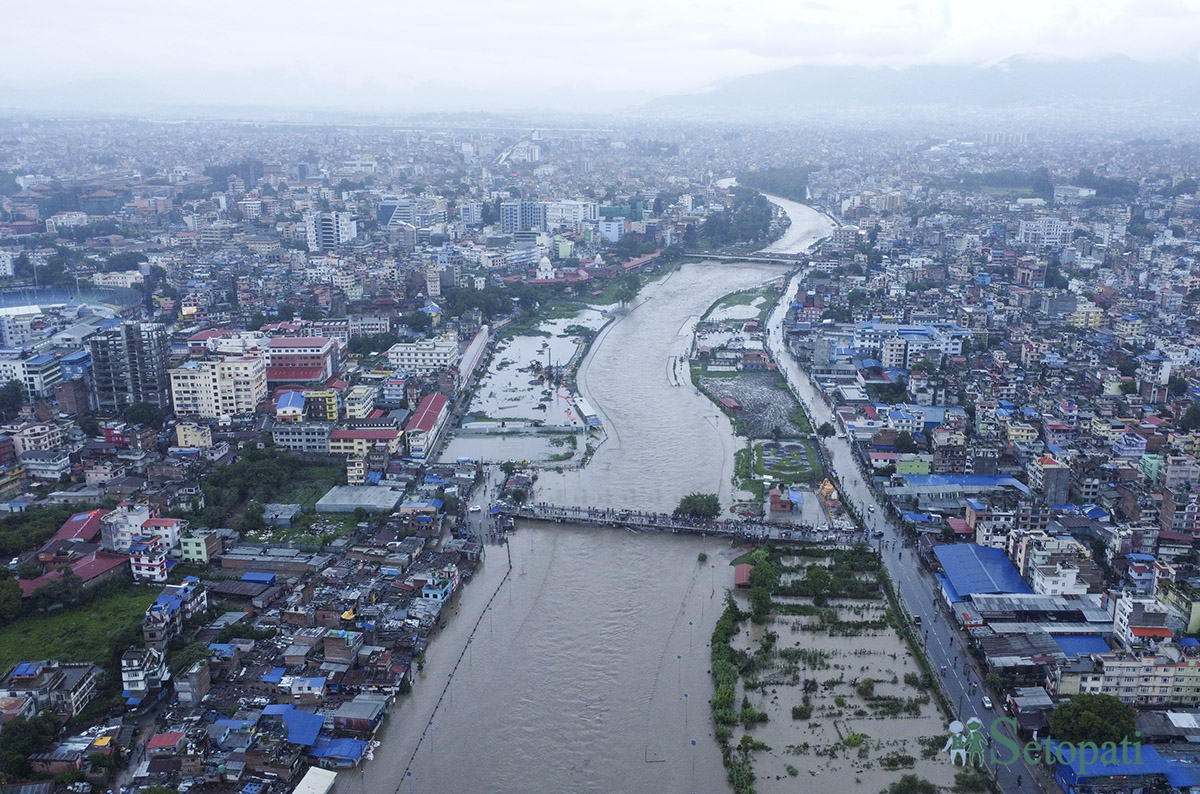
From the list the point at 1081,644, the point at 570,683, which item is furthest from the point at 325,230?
the point at 1081,644

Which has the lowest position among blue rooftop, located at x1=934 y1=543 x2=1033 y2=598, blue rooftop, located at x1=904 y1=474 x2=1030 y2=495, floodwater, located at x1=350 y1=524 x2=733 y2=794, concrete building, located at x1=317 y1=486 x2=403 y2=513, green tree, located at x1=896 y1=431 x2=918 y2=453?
floodwater, located at x1=350 y1=524 x2=733 y2=794

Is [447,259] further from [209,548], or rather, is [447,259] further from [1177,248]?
[1177,248]

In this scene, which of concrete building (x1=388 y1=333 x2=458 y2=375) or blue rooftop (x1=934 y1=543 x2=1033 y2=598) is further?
concrete building (x1=388 y1=333 x2=458 y2=375)

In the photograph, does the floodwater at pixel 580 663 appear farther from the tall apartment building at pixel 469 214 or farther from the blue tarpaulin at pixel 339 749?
the tall apartment building at pixel 469 214

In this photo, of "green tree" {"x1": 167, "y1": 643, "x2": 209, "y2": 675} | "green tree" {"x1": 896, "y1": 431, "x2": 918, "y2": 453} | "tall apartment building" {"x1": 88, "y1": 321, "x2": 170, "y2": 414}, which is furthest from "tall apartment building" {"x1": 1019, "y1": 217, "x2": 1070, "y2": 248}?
"green tree" {"x1": 167, "y1": 643, "x2": 209, "y2": 675}

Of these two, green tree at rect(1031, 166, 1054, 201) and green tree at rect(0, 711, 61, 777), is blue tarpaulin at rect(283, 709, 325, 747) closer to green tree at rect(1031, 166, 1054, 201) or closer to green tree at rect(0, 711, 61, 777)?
green tree at rect(0, 711, 61, 777)

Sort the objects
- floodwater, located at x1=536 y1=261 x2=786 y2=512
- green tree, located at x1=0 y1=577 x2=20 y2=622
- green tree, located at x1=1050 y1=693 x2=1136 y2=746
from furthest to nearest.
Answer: floodwater, located at x1=536 y1=261 x2=786 y2=512 < green tree, located at x1=0 y1=577 x2=20 y2=622 < green tree, located at x1=1050 y1=693 x2=1136 y2=746
